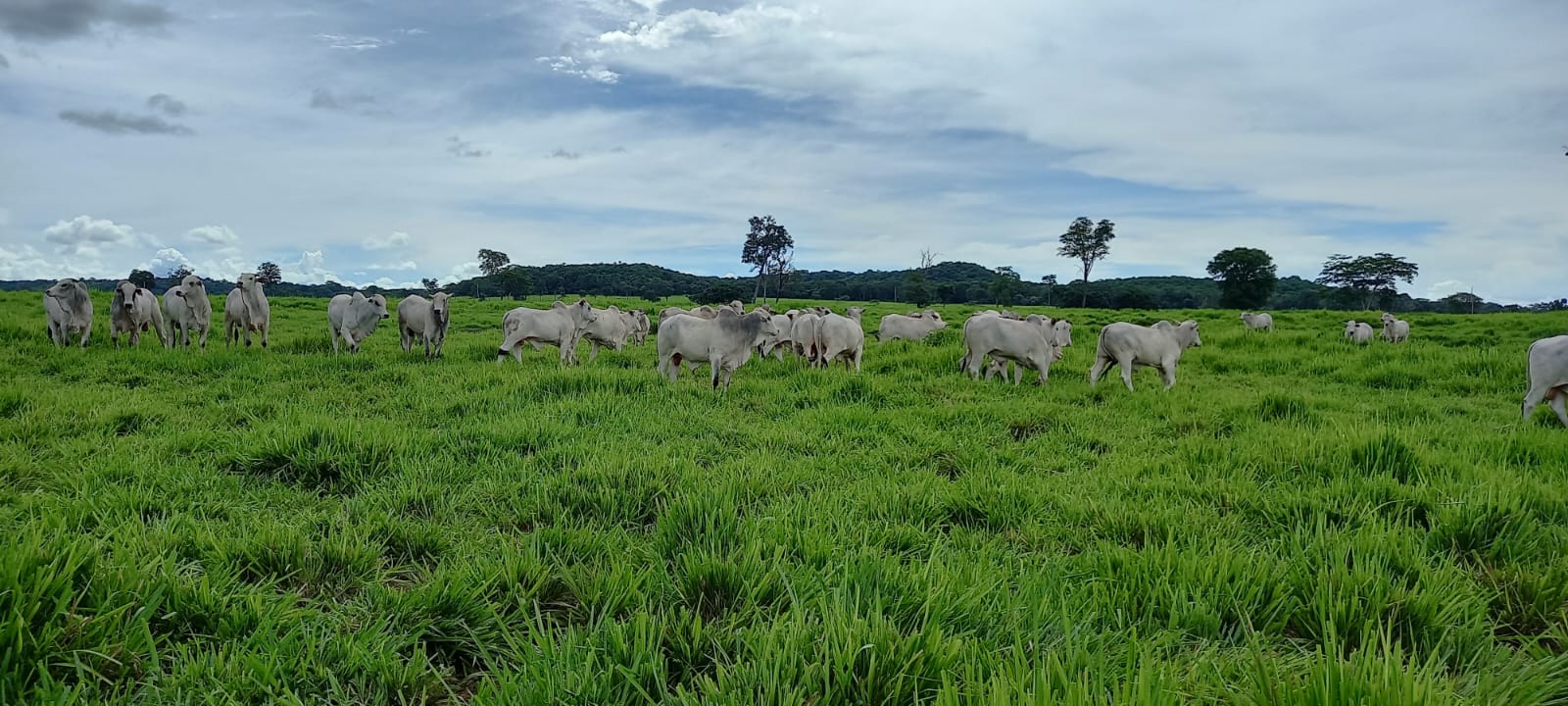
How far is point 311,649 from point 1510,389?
1426 centimetres

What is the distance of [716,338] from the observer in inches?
388

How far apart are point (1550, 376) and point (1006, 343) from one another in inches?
226

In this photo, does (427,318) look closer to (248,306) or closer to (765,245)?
(248,306)

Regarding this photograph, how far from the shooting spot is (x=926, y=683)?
203cm

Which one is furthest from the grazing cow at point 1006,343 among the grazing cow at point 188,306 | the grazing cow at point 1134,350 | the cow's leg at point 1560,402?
the grazing cow at point 188,306

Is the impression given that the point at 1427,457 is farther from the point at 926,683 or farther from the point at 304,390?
the point at 304,390

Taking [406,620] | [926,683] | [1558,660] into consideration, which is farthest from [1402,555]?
[406,620]

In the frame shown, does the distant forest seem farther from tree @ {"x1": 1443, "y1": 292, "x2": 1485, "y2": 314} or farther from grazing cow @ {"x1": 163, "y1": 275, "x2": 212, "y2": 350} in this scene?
grazing cow @ {"x1": 163, "y1": 275, "x2": 212, "y2": 350}

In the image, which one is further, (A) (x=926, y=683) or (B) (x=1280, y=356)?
(B) (x=1280, y=356)

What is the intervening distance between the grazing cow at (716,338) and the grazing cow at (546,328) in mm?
2923

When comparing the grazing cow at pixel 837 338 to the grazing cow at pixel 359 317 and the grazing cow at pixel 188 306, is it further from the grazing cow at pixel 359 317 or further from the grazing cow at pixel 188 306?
the grazing cow at pixel 188 306

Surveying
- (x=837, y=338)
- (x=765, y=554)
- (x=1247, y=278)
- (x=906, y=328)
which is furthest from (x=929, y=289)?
(x=765, y=554)

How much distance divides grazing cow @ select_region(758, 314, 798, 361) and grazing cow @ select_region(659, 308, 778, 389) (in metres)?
3.01

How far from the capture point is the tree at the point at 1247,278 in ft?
228
